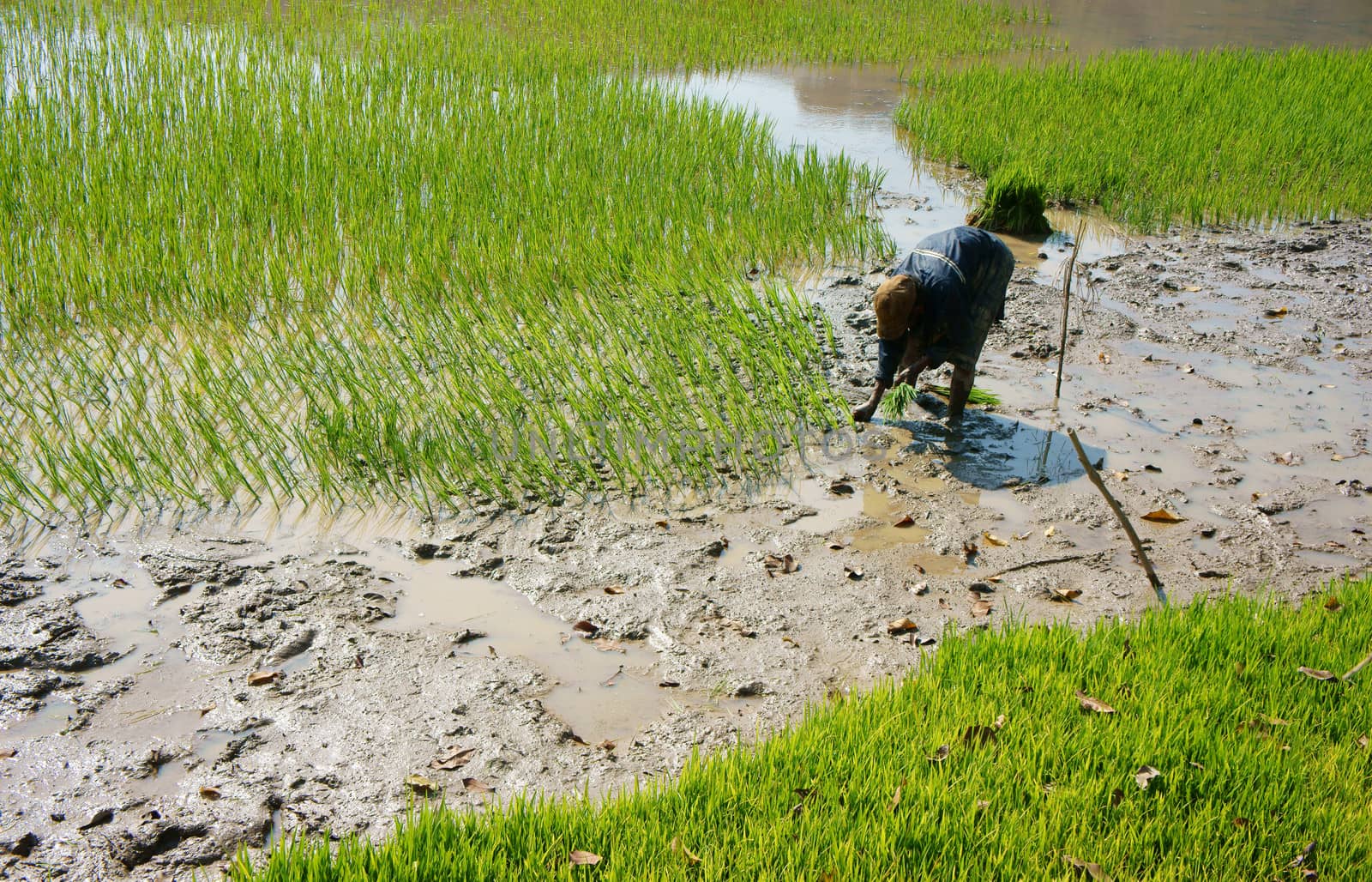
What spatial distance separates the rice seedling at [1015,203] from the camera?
7516 millimetres

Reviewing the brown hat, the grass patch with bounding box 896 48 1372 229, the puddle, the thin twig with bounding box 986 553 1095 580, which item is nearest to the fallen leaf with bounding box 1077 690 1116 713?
the thin twig with bounding box 986 553 1095 580

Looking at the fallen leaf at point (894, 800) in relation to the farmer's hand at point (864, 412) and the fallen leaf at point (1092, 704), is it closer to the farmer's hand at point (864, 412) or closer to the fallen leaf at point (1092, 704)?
the fallen leaf at point (1092, 704)

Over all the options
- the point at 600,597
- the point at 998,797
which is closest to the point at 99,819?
the point at 600,597

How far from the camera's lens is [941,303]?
413 centimetres

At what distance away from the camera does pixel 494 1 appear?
47.9 feet

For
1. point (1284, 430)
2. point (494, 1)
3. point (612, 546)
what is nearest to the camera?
point (612, 546)

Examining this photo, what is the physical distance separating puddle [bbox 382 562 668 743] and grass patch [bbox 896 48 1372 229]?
606 centimetres

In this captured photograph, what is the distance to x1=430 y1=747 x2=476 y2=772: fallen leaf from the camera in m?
2.57

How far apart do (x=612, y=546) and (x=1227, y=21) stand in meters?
20.7

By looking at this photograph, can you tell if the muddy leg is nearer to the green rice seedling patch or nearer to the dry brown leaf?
the green rice seedling patch

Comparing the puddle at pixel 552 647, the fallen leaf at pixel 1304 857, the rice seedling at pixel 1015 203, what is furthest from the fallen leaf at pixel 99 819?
the rice seedling at pixel 1015 203

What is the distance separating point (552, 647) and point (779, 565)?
0.92 metres

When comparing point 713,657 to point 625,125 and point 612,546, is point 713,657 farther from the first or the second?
point 625,125

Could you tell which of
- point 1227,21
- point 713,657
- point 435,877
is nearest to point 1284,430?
point 713,657
